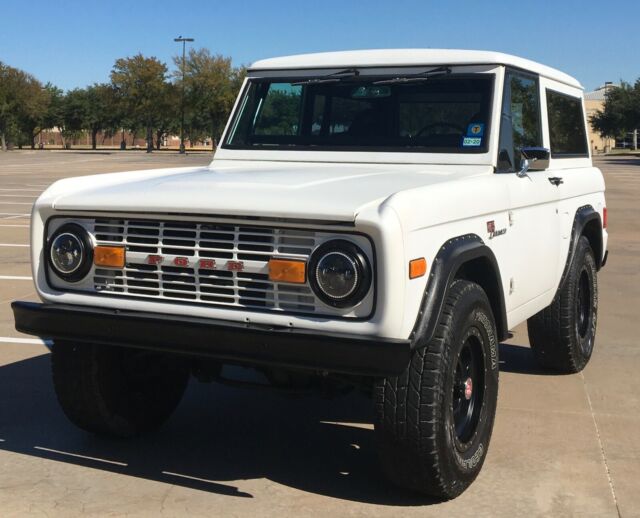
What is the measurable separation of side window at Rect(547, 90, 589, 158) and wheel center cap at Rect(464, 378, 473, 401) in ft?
6.94

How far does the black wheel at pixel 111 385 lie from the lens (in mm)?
4418

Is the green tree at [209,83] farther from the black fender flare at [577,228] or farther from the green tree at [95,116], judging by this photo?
the black fender flare at [577,228]

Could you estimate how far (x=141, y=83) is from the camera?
69375 mm

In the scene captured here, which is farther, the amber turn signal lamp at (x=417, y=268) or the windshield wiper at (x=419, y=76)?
the windshield wiper at (x=419, y=76)

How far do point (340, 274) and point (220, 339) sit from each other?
0.57 metres

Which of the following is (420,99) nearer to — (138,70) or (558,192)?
(558,192)

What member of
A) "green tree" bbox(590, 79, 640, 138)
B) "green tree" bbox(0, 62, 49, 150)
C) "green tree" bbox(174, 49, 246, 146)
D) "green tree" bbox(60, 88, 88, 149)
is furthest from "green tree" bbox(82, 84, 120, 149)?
"green tree" bbox(590, 79, 640, 138)

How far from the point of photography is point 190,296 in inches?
152

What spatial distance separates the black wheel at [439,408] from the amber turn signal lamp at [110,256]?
4.10 feet

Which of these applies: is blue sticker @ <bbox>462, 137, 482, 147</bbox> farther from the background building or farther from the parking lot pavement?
the background building

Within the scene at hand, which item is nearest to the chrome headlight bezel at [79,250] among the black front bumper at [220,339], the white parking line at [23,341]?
the black front bumper at [220,339]

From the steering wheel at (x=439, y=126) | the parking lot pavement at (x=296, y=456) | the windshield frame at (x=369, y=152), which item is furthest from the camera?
the steering wheel at (x=439, y=126)

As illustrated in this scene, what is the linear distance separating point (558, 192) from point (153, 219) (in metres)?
2.64

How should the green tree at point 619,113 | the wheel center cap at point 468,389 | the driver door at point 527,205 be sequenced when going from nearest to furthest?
the wheel center cap at point 468,389 → the driver door at point 527,205 → the green tree at point 619,113
